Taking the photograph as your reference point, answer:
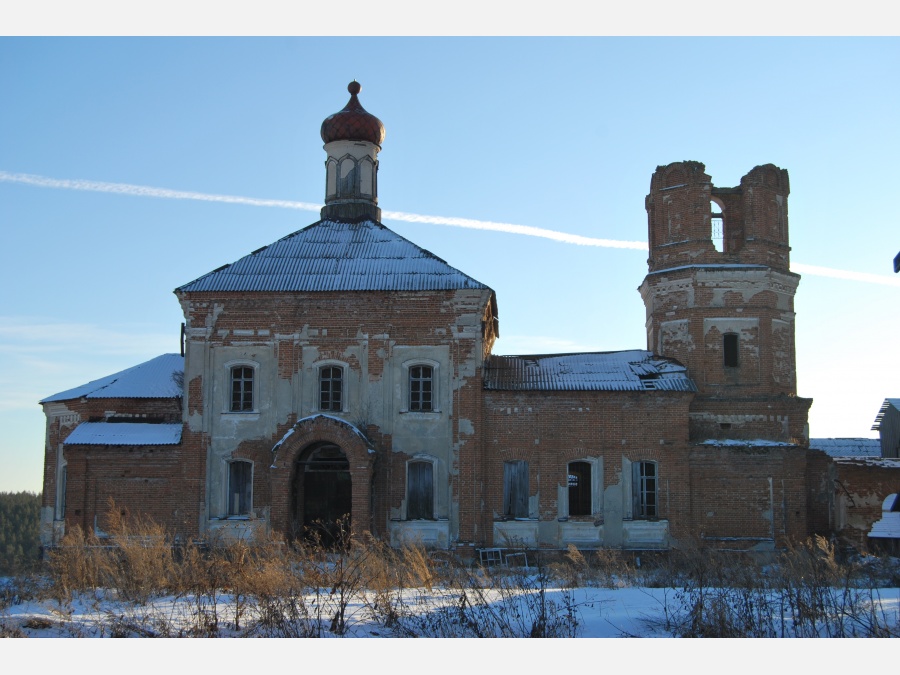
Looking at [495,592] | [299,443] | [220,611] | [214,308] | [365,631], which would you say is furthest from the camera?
[214,308]

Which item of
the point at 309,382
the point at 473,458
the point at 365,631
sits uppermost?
the point at 309,382

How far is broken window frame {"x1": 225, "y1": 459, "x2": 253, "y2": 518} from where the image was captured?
21547 mm

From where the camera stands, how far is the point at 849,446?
29438mm

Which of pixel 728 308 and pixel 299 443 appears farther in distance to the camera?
pixel 728 308

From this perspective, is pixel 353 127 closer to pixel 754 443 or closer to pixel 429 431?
pixel 429 431

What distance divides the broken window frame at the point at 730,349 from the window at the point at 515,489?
18.4 feet

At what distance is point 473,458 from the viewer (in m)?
21.3

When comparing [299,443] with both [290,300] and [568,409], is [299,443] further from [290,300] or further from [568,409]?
[568,409]

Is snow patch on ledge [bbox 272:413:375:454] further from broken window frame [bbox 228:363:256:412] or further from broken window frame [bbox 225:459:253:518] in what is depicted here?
broken window frame [bbox 228:363:256:412]

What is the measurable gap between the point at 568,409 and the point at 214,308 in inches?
335

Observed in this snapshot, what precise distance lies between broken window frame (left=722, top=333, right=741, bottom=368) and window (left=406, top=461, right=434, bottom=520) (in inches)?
298

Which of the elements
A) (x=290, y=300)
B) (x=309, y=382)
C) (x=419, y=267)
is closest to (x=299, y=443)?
(x=309, y=382)

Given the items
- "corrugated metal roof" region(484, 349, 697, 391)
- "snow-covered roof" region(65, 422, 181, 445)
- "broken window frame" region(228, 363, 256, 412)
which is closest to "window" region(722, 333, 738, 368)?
"corrugated metal roof" region(484, 349, 697, 391)

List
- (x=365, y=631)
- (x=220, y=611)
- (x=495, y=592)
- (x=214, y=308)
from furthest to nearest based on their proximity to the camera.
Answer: (x=214, y=308) < (x=495, y=592) < (x=220, y=611) < (x=365, y=631)
